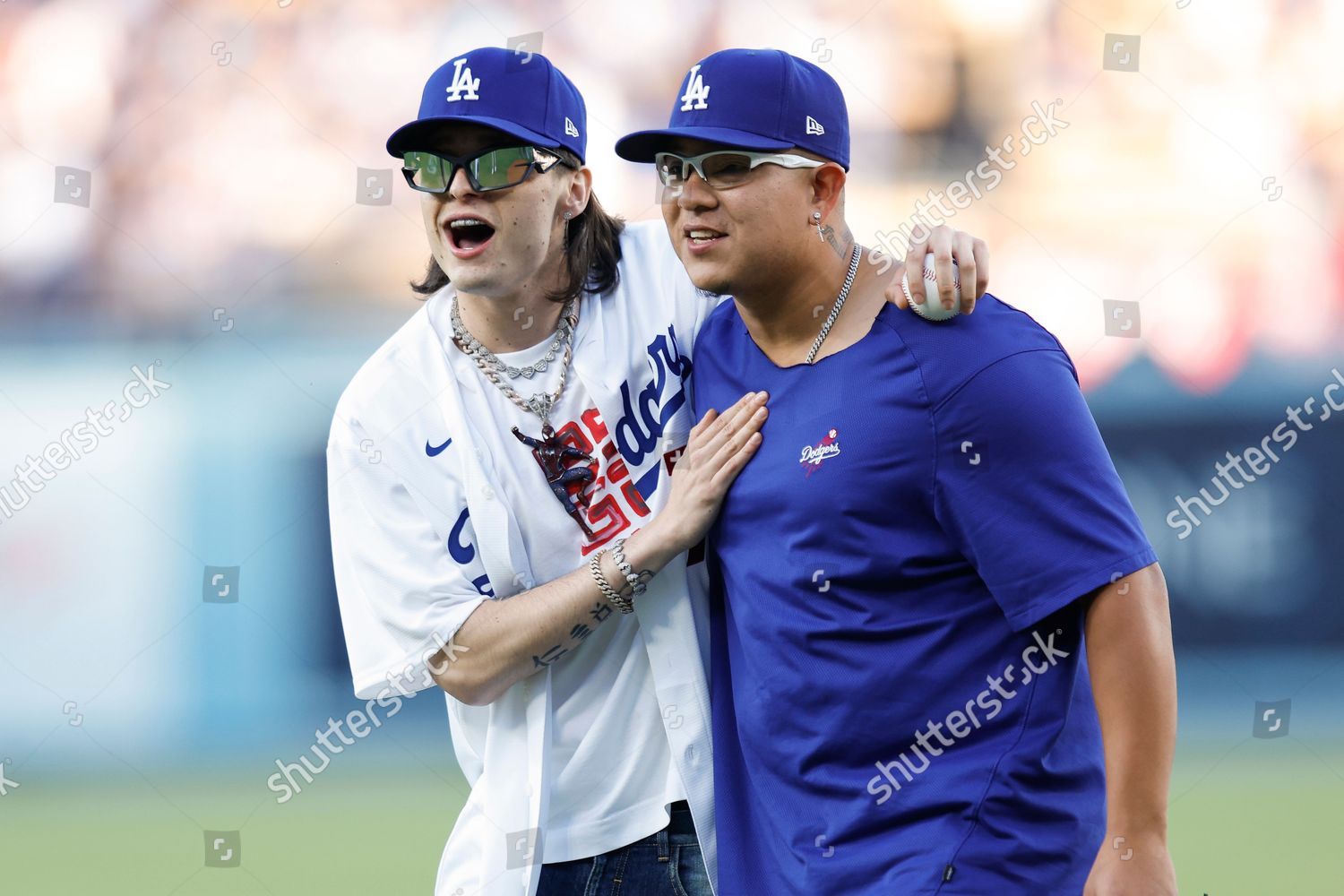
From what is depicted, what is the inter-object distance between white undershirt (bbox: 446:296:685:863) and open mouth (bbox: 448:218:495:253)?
0.56 feet

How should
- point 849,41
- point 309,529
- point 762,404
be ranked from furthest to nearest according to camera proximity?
point 849,41 < point 309,529 < point 762,404

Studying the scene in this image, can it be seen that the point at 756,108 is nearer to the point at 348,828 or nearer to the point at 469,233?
the point at 469,233

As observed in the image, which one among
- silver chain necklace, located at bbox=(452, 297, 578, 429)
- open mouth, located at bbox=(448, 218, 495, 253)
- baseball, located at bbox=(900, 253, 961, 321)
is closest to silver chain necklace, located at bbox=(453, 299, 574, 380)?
silver chain necklace, located at bbox=(452, 297, 578, 429)

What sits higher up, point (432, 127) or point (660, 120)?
point (660, 120)

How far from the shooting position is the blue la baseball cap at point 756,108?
1.81 meters

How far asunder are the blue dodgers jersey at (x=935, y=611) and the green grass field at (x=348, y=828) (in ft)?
9.62

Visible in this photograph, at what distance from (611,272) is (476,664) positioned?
69cm

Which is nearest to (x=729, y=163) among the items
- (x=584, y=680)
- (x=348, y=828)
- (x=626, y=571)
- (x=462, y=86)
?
(x=462, y=86)

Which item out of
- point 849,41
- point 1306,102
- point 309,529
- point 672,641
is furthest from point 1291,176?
point 672,641

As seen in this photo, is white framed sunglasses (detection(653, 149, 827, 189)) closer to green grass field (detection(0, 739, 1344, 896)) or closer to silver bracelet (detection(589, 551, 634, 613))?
silver bracelet (detection(589, 551, 634, 613))

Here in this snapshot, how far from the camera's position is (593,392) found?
2.09 metres

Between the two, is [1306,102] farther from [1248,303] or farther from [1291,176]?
[1248,303]

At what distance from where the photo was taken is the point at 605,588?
1.94 meters

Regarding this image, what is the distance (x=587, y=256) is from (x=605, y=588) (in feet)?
1.95
